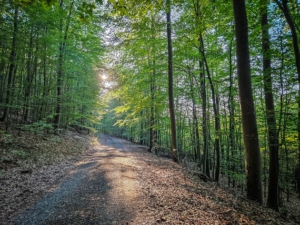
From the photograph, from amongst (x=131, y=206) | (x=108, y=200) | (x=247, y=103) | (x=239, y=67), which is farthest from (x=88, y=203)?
(x=239, y=67)

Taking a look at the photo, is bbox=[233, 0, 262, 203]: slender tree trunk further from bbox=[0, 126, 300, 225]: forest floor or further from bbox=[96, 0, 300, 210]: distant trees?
bbox=[0, 126, 300, 225]: forest floor

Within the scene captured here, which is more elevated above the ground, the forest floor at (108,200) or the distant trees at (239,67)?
the distant trees at (239,67)

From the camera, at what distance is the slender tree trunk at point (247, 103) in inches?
206

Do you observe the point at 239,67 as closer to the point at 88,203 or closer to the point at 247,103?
the point at 247,103

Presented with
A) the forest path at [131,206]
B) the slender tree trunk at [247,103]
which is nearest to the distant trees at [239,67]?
the slender tree trunk at [247,103]

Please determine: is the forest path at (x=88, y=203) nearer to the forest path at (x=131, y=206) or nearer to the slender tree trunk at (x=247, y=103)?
the forest path at (x=131, y=206)

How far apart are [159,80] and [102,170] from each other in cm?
866

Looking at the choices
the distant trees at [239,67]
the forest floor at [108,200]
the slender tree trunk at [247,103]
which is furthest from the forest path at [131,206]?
the distant trees at [239,67]

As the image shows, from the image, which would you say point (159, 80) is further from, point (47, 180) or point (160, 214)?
point (160, 214)

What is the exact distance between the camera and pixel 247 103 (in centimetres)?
523

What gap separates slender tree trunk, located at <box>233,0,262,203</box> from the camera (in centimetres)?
524

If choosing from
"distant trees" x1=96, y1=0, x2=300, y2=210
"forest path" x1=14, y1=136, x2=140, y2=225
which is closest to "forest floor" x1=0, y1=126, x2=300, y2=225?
"forest path" x1=14, y1=136, x2=140, y2=225

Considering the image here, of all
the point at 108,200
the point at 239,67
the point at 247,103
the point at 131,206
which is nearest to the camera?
the point at 131,206

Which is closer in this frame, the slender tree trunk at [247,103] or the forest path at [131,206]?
the forest path at [131,206]
